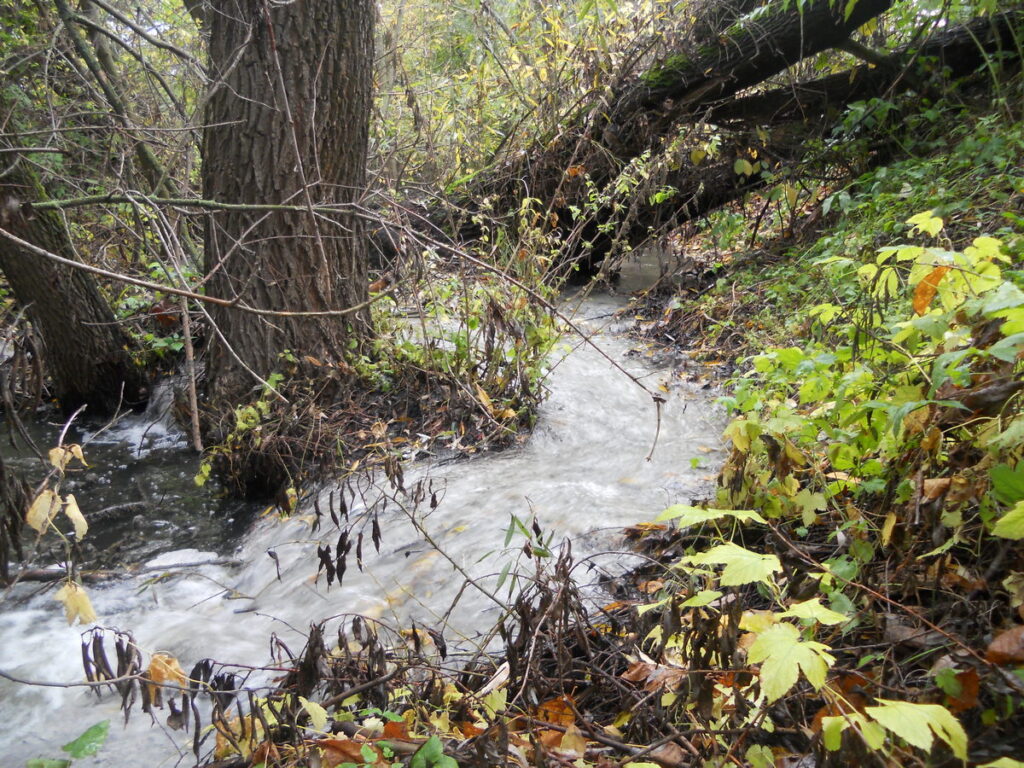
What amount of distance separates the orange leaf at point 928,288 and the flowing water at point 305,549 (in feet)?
4.27

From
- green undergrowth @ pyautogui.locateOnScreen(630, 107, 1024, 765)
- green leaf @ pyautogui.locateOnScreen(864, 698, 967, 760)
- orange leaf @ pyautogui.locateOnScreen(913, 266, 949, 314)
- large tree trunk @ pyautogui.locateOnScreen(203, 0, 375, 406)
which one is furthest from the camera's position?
large tree trunk @ pyautogui.locateOnScreen(203, 0, 375, 406)

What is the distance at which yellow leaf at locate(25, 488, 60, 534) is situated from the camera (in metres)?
1.75

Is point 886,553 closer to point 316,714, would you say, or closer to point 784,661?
point 784,661

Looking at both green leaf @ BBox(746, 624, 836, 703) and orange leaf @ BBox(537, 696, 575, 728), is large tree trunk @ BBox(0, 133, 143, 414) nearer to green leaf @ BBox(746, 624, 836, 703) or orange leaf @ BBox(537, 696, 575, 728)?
orange leaf @ BBox(537, 696, 575, 728)

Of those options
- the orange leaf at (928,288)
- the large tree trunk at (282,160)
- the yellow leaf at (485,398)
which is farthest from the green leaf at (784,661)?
the large tree trunk at (282,160)

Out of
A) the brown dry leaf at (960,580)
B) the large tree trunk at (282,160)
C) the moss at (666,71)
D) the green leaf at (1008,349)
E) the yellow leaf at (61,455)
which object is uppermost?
the moss at (666,71)

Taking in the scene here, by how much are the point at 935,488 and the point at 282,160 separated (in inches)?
144

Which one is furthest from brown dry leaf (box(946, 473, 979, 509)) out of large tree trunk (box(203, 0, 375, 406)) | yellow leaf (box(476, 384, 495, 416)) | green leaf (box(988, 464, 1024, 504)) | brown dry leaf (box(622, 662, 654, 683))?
large tree trunk (box(203, 0, 375, 406))

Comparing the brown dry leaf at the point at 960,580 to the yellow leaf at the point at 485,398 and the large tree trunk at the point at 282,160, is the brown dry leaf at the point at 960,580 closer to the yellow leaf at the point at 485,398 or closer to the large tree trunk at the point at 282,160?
the yellow leaf at the point at 485,398

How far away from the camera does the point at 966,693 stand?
4.56 feet

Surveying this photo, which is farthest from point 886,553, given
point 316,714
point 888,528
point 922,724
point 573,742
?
point 316,714

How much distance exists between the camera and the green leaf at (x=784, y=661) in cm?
126

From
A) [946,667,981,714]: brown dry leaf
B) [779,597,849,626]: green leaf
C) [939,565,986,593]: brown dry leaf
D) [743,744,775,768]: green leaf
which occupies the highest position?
[779,597,849,626]: green leaf

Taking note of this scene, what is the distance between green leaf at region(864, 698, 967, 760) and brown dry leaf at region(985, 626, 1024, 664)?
275 mm
